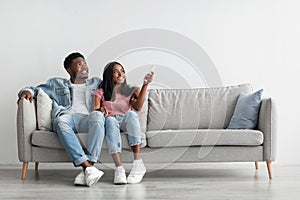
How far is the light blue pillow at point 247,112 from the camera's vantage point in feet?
14.2

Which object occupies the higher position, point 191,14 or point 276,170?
point 191,14

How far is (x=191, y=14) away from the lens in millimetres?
5270

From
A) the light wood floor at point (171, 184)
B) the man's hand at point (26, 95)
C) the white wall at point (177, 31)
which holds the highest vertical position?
the white wall at point (177, 31)

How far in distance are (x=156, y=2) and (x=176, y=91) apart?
97 cm

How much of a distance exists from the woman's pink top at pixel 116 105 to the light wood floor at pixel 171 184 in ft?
1.72

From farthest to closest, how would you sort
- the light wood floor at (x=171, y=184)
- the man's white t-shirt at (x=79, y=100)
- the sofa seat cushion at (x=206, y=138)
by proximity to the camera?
Answer: the man's white t-shirt at (x=79, y=100) < the sofa seat cushion at (x=206, y=138) < the light wood floor at (x=171, y=184)

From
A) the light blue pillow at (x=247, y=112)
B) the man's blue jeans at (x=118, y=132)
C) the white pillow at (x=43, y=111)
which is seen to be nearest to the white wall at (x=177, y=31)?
the light blue pillow at (x=247, y=112)

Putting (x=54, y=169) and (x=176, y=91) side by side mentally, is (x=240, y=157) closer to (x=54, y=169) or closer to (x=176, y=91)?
(x=176, y=91)

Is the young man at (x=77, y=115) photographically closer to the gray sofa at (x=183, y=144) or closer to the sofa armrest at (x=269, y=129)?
the gray sofa at (x=183, y=144)

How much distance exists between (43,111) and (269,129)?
1.76 meters

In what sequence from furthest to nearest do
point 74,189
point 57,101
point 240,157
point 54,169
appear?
point 54,169, point 57,101, point 240,157, point 74,189

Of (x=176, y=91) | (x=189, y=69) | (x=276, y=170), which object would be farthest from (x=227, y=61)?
(x=276, y=170)

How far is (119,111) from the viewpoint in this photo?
14.4 feet

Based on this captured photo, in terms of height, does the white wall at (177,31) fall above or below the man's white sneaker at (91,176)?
above
